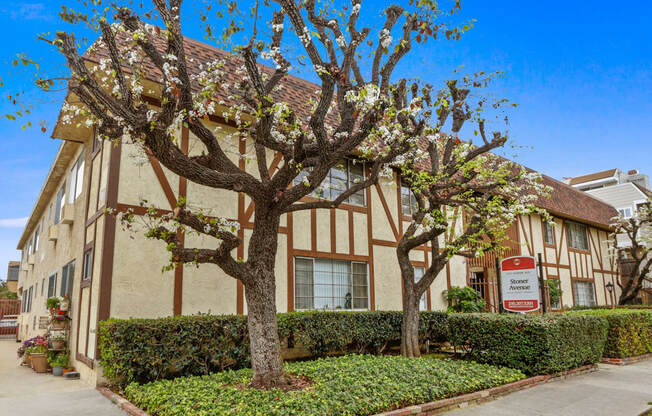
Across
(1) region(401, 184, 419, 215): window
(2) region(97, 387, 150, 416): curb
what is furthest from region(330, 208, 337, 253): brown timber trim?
(2) region(97, 387, 150, 416): curb

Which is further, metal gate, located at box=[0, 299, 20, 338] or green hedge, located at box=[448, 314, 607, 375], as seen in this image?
metal gate, located at box=[0, 299, 20, 338]

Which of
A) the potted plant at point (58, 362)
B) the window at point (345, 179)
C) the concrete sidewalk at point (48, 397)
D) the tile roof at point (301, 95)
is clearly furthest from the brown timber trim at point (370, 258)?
the potted plant at point (58, 362)

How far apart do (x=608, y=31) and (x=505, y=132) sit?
4023 mm

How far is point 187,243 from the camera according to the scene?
8969 millimetres

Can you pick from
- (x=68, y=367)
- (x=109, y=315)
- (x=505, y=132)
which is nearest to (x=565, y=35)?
(x=505, y=132)

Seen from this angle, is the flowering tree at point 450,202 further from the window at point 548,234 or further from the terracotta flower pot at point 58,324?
the window at point 548,234

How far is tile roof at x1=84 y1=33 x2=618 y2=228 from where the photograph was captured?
30.4 ft

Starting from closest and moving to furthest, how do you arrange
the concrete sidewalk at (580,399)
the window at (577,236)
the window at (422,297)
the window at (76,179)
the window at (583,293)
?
1. the concrete sidewalk at (580,399)
2. the window at (76,179)
3. the window at (422,297)
4. the window at (583,293)
5. the window at (577,236)

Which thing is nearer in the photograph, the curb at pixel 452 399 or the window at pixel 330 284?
the curb at pixel 452 399

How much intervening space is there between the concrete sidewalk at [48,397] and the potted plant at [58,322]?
1.09 meters

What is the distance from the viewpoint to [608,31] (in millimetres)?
10617

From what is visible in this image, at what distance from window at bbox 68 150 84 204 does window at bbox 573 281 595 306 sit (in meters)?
19.9

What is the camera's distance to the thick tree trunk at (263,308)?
632cm

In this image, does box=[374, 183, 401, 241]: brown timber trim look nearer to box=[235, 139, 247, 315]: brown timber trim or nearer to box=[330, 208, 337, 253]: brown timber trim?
box=[330, 208, 337, 253]: brown timber trim
